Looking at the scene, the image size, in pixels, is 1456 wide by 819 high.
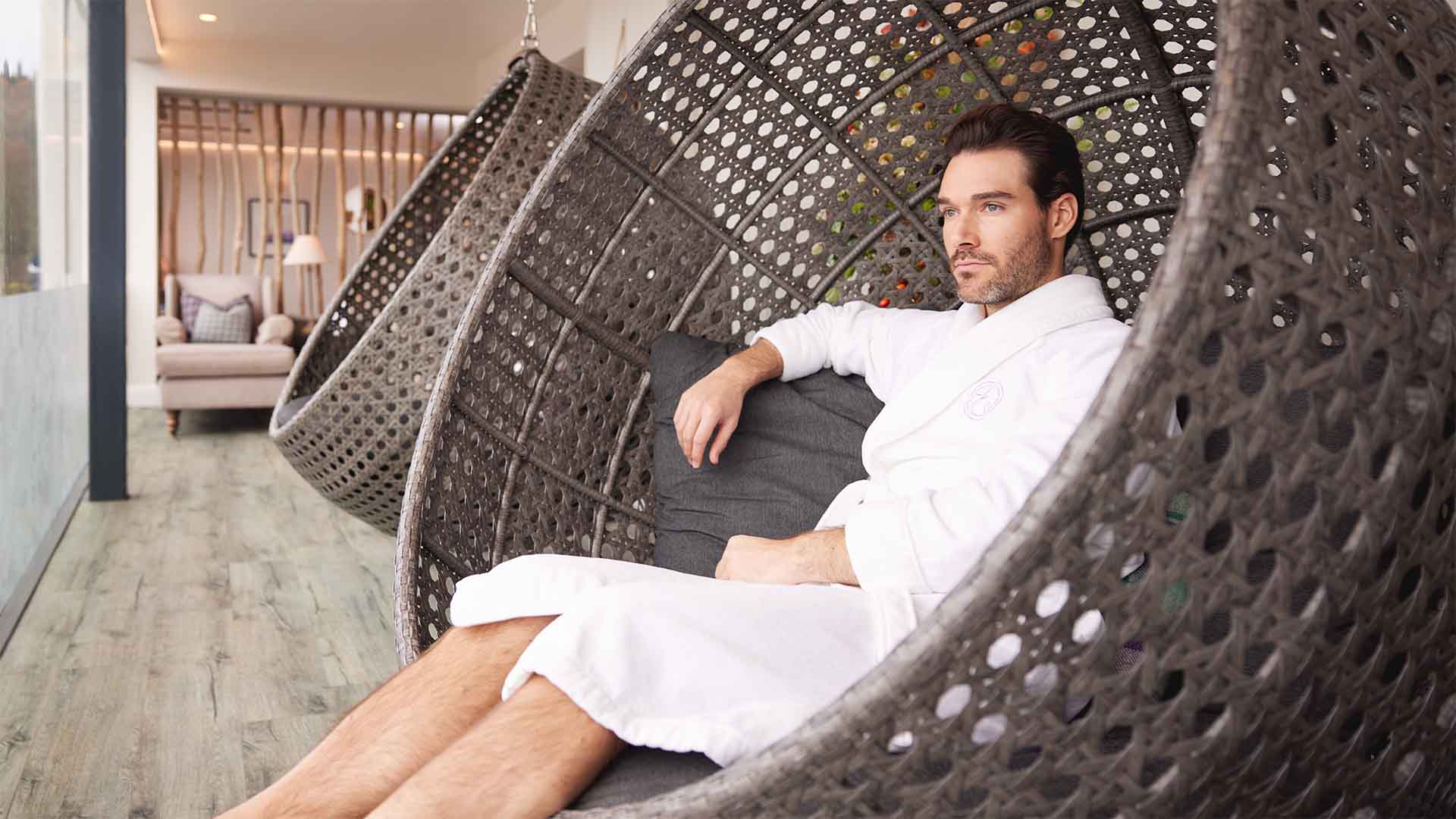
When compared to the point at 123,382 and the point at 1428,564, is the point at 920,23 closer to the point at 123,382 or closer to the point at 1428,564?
the point at 1428,564

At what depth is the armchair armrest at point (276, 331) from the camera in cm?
678

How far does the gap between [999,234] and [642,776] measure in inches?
37.2

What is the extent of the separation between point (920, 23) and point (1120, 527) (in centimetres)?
133

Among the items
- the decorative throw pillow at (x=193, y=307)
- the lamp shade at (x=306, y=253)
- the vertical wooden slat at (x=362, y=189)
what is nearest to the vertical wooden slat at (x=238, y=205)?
the lamp shade at (x=306, y=253)

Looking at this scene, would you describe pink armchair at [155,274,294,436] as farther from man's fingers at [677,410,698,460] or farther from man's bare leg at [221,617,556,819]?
man's bare leg at [221,617,556,819]

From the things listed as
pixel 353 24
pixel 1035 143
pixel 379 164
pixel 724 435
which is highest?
pixel 353 24

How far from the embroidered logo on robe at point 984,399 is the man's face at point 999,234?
0.18 metres

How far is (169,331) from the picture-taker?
21.9 feet

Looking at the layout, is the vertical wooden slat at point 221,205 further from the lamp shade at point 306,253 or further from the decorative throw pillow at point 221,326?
the decorative throw pillow at point 221,326

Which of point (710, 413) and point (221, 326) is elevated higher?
point (710, 413)

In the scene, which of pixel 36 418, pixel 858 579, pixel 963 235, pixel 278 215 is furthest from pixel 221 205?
pixel 858 579

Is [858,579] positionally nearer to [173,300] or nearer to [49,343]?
[49,343]

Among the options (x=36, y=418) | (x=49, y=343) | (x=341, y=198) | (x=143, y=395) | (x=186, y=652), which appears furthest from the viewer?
(x=341, y=198)

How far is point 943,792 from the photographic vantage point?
1.00m
